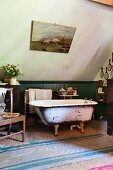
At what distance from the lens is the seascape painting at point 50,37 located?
4723 millimetres

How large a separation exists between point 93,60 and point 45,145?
3090 mm

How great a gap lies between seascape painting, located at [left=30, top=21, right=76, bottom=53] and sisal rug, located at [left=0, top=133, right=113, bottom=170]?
220 cm

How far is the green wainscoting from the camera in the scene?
5906mm

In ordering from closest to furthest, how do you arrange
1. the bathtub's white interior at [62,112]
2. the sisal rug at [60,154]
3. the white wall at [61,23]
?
1. the sisal rug at [60,154]
2. the white wall at [61,23]
3. the bathtub's white interior at [62,112]

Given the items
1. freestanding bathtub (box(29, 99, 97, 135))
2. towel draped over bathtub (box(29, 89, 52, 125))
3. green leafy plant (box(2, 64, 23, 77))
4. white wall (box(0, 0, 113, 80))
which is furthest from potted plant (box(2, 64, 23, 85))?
freestanding bathtub (box(29, 99, 97, 135))

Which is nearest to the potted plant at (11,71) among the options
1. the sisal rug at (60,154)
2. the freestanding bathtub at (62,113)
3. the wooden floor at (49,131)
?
the freestanding bathtub at (62,113)

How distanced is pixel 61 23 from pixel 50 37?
1.35ft

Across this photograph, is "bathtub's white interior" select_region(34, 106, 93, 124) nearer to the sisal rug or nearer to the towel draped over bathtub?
the sisal rug

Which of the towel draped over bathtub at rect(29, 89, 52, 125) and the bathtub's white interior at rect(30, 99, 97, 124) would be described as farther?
the towel draped over bathtub at rect(29, 89, 52, 125)

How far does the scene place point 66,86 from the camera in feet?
21.3

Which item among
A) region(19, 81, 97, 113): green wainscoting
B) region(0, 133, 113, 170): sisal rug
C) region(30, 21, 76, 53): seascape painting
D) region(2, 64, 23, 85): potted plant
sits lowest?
region(0, 133, 113, 170): sisal rug

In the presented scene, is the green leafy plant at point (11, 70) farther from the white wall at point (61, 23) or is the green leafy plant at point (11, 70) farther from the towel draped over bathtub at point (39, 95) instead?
the towel draped over bathtub at point (39, 95)

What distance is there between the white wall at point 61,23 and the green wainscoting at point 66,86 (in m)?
0.16

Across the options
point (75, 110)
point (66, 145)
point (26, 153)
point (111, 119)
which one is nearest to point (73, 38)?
point (75, 110)
